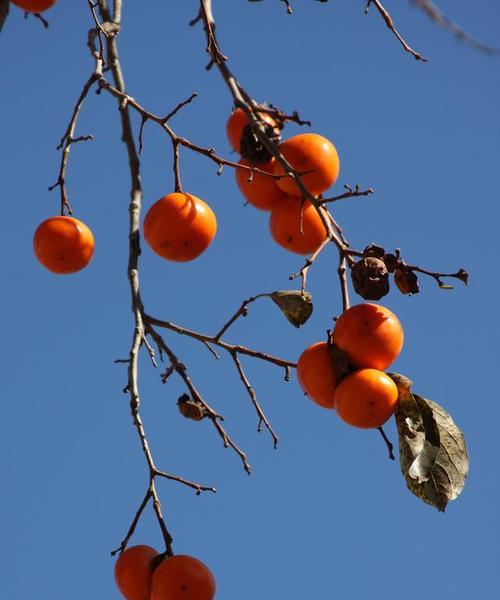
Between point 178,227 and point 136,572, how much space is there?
88 cm

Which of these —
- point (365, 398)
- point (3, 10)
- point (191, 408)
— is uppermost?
point (3, 10)

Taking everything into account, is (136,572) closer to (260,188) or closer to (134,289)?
(134,289)

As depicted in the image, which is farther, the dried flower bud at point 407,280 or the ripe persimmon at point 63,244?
the ripe persimmon at point 63,244

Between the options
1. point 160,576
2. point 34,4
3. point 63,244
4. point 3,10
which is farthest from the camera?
point 63,244

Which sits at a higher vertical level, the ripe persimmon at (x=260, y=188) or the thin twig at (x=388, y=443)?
the ripe persimmon at (x=260, y=188)

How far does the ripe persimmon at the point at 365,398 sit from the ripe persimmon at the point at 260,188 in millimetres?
615

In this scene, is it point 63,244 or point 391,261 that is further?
point 63,244

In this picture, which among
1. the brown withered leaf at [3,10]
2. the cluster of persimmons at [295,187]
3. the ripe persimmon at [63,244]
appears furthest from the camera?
the ripe persimmon at [63,244]

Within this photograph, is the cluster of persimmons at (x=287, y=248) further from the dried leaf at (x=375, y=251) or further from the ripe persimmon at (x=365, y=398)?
the dried leaf at (x=375, y=251)

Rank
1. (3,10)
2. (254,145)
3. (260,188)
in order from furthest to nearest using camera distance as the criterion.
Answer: (260,188), (254,145), (3,10)

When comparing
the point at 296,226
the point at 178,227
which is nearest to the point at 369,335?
the point at 296,226

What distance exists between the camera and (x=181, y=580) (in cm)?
226

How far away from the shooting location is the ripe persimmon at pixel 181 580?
2.26 meters

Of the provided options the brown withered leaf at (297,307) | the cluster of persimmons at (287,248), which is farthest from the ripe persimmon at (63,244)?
the brown withered leaf at (297,307)
